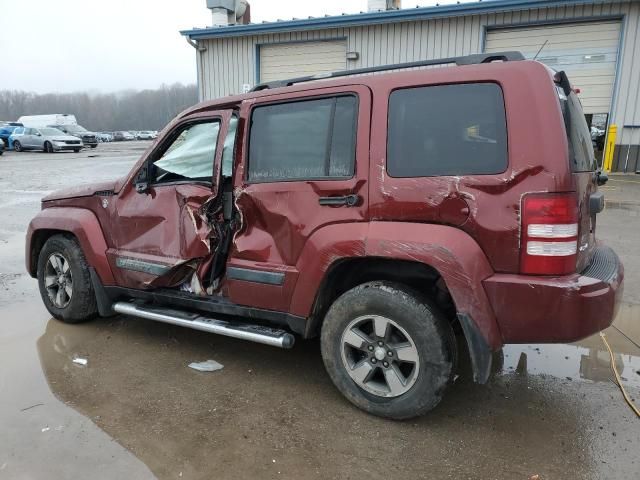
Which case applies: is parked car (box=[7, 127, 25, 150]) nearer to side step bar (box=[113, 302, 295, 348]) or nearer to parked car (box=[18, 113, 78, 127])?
parked car (box=[18, 113, 78, 127])

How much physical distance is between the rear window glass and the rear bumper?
60 centimetres

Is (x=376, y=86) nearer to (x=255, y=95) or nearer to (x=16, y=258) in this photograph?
(x=255, y=95)

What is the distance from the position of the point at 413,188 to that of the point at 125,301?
2.77 m

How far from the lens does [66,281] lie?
444 cm

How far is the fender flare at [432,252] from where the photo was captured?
2.61 metres

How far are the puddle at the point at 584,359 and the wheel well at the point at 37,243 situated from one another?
4007 mm

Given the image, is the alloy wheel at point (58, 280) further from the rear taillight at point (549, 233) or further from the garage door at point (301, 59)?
the garage door at point (301, 59)

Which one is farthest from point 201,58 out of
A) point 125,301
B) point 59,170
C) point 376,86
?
point 376,86

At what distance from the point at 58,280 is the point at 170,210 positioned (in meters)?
1.53

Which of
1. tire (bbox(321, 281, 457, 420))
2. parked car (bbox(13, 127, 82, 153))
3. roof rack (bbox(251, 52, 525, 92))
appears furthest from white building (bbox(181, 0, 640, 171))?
parked car (bbox(13, 127, 82, 153))

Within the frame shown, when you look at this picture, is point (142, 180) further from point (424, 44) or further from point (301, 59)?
point (301, 59)

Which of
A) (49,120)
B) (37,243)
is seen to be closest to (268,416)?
(37,243)

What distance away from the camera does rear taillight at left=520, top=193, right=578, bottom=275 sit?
8.10 feet

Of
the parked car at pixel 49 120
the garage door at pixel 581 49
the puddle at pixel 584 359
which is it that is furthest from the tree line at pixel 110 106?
the puddle at pixel 584 359
